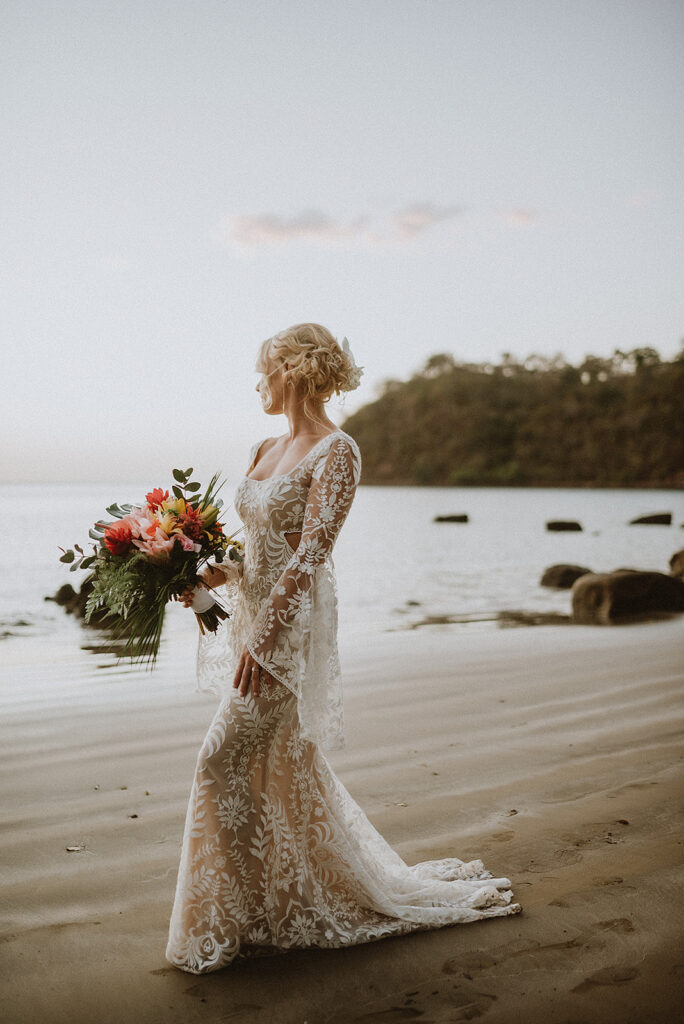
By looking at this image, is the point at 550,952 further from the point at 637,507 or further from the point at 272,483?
the point at 637,507

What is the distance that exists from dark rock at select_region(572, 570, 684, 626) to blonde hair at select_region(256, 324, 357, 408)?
32.8 feet

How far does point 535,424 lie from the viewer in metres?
83.2

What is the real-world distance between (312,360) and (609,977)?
2.56 meters

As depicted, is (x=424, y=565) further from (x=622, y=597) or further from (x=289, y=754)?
(x=289, y=754)

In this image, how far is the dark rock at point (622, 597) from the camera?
1273 cm

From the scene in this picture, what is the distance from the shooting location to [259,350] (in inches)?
136

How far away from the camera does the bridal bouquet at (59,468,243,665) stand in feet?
9.68

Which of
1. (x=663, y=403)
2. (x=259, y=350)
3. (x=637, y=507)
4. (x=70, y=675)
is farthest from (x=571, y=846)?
(x=663, y=403)

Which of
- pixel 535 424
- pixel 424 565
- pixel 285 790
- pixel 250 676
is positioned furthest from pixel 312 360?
pixel 535 424

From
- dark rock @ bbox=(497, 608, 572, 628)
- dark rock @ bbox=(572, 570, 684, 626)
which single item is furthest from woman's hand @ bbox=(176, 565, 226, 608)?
dark rock @ bbox=(572, 570, 684, 626)

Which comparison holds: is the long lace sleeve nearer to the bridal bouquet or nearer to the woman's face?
the bridal bouquet

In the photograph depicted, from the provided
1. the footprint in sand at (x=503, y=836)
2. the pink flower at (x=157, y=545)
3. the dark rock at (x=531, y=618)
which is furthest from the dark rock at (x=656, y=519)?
the pink flower at (x=157, y=545)

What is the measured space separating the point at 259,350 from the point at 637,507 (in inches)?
2830

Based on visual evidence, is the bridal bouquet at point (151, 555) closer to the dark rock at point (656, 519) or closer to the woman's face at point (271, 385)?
the woman's face at point (271, 385)
